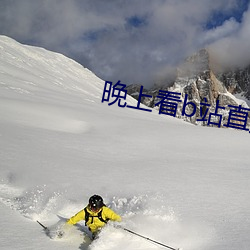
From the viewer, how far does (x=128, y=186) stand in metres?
7.61

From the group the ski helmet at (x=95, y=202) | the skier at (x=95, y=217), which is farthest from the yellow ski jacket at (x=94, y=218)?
the ski helmet at (x=95, y=202)

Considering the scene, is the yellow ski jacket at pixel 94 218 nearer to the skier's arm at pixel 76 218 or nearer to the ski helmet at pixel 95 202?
the skier's arm at pixel 76 218

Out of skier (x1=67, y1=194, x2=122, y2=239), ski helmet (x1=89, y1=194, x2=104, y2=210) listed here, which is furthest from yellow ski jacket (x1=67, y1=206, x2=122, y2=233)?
ski helmet (x1=89, y1=194, x2=104, y2=210)

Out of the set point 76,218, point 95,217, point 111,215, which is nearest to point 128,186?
point 111,215

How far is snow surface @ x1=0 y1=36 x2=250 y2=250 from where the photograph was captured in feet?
17.4

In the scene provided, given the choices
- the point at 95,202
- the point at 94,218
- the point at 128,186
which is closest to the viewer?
the point at 95,202

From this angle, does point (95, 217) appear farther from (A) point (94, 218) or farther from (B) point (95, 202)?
(B) point (95, 202)

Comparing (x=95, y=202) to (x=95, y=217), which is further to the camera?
(x=95, y=217)

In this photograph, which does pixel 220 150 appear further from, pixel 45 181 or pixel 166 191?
pixel 45 181

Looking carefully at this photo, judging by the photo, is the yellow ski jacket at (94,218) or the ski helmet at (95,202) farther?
the yellow ski jacket at (94,218)

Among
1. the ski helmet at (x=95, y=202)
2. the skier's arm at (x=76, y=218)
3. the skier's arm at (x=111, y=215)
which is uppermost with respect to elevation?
the ski helmet at (x=95, y=202)

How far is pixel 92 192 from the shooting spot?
7.23 m

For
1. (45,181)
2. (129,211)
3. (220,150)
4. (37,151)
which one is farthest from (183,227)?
(220,150)

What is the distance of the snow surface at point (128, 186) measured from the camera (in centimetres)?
529
